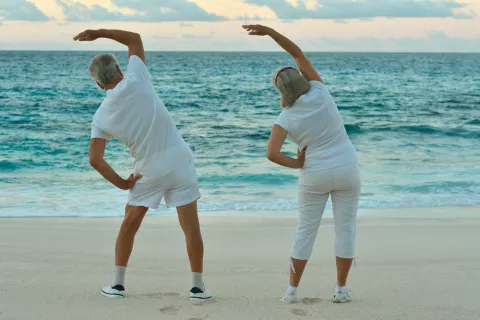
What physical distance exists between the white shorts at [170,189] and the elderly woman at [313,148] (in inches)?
19.9

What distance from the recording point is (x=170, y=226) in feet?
20.5

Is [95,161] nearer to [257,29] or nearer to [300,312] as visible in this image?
[257,29]

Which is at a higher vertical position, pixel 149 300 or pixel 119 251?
pixel 119 251

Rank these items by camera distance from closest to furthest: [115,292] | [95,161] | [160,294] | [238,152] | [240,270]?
[95,161], [115,292], [160,294], [240,270], [238,152]

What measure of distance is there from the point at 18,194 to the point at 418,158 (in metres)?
7.55

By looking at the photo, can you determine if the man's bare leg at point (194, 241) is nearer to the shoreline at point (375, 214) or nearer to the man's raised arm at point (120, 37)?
the man's raised arm at point (120, 37)

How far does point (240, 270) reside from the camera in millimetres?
4773

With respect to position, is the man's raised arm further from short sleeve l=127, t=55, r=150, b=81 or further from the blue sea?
the blue sea

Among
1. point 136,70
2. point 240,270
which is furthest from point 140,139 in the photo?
point 240,270

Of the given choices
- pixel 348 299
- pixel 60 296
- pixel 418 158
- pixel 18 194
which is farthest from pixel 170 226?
pixel 418 158

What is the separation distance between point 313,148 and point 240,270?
149 centimetres

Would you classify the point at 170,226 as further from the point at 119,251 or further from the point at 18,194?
the point at 18,194

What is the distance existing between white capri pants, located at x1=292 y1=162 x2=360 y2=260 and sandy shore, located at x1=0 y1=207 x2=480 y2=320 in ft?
1.26

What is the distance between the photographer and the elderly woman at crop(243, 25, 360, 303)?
3574 mm
